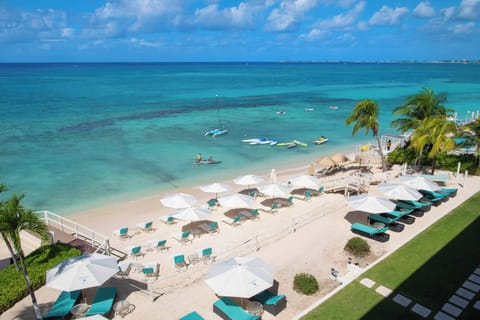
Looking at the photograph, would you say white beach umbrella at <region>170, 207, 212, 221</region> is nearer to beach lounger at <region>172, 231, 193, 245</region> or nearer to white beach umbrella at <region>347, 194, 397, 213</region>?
beach lounger at <region>172, 231, 193, 245</region>

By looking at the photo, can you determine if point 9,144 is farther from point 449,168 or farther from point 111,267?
point 449,168

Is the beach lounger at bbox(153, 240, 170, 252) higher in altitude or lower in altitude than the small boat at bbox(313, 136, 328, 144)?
lower

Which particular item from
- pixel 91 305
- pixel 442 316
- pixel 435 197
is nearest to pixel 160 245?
pixel 91 305

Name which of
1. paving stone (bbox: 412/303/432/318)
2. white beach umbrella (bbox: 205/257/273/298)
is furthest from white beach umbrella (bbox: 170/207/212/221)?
paving stone (bbox: 412/303/432/318)

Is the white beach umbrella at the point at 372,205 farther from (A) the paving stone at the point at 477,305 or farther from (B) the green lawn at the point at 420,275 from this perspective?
(A) the paving stone at the point at 477,305

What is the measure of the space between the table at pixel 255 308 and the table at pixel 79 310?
15.8 feet

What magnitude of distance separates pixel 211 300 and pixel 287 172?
18.4 meters

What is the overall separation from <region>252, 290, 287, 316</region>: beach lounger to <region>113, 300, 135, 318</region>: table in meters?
3.78

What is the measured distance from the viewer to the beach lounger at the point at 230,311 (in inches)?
372

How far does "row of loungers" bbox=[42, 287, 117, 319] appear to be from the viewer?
387 inches

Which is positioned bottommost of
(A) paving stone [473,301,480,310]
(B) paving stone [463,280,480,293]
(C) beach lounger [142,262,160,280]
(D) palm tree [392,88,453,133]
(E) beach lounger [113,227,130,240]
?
(E) beach lounger [113,227,130,240]

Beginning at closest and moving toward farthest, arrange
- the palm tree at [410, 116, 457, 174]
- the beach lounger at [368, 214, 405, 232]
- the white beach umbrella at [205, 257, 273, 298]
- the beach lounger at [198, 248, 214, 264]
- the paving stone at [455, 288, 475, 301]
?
the white beach umbrella at [205, 257, 273, 298] → the paving stone at [455, 288, 475, 301] → the beach lounger at [198, 248, 214, 264] → the beach lounger at [368, 214, 405, 232] → the palm tree at [410, 116, 457, 174]

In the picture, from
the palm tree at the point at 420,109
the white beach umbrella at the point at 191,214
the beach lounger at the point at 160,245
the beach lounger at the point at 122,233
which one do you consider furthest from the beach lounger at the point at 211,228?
the palm tree at the point at 420,109

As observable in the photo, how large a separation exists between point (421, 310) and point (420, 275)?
1920mm
